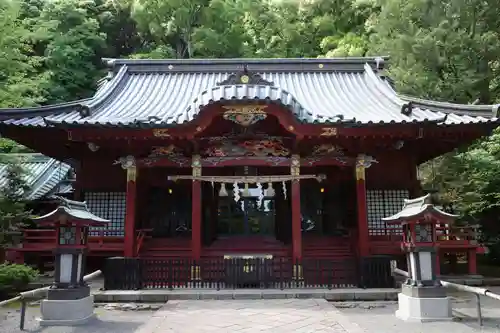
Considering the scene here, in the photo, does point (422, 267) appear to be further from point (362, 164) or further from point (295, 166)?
point (295, 166)

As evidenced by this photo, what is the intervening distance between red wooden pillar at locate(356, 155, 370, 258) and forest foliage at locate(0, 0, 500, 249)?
3.91m

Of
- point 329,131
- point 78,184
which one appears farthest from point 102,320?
point 329,131

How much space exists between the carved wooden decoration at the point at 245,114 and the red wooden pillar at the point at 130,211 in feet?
10.2

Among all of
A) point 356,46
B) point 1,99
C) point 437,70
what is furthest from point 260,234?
point 356,46

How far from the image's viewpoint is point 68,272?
8.05m

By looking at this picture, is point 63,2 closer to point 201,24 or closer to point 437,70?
point 201,24

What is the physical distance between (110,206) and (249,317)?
749 cm

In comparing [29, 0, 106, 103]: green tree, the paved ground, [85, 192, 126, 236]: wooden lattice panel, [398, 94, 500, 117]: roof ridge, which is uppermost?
[29, 0, 106, 103]: green tree

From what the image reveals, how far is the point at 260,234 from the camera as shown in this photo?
14469 millimetres

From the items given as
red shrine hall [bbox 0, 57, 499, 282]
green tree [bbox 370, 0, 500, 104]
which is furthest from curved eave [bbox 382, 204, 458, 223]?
green tree [bbox 370, 0, 500, 104]

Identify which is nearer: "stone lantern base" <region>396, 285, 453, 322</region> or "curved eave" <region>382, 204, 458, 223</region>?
"stone lantern base" <region>396, 285, 453, 322</region>

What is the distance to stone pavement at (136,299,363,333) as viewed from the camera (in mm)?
7234

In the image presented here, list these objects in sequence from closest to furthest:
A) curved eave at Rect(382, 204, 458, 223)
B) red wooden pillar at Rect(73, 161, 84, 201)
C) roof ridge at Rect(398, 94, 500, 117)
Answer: curved eave at Rect(382, 204, 458, 223), roof ridge at Rect(398, 94, 500, 117), red wooden pillar at Rect(73, 161, 84, 201)

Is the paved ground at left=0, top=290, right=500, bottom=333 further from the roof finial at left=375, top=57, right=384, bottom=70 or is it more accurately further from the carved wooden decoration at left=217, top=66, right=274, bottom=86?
the roof finial at left=375, top=57, right=384, bottom=70
